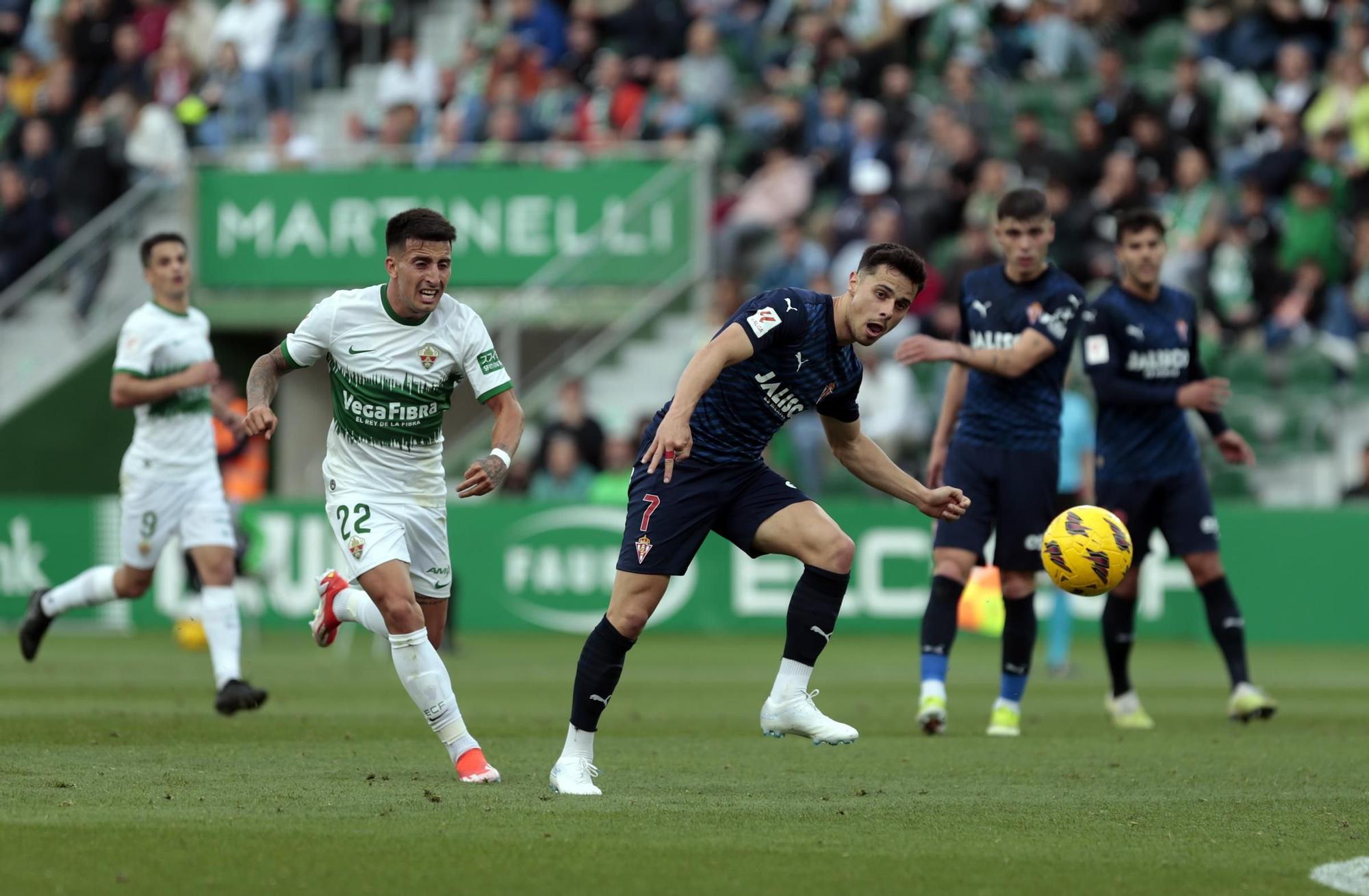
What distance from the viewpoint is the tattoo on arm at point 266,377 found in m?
8.68

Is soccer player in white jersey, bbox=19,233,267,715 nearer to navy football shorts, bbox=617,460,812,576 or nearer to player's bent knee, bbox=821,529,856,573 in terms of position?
navy football shorts, bbox=617,460,812,576

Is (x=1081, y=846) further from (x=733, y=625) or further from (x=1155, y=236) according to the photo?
(x=733, y=625)

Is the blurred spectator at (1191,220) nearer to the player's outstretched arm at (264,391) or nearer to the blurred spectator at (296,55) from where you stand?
the blurred spectator at (296,55)

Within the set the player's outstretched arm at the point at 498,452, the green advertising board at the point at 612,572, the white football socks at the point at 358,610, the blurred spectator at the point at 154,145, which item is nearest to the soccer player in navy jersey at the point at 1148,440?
the player's outstretched arm at the point at 498,452

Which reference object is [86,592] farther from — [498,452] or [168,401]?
[498,452]

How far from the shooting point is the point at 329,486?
8938 millimetres

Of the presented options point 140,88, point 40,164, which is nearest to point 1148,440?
point 40,164

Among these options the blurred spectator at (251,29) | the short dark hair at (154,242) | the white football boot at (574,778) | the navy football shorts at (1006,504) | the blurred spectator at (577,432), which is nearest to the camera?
the white football boot at (574,778)

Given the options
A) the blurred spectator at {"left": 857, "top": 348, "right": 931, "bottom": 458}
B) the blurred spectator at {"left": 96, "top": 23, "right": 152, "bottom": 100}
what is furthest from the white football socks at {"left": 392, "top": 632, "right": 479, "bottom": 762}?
the blurred spectator at {"left": 96, "top": 23, "right": 152, "bottom": 100}

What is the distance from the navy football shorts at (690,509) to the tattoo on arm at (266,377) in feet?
5.26

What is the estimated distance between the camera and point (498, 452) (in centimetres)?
848

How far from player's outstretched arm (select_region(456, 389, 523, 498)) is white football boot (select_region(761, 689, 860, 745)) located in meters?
1.43

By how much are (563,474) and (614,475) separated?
1.77 feet

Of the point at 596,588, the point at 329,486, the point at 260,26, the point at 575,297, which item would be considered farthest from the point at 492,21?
the point at 329,486
